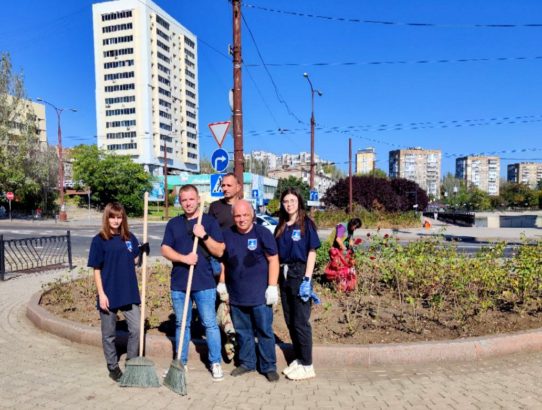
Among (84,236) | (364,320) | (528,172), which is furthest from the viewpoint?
(528,172)

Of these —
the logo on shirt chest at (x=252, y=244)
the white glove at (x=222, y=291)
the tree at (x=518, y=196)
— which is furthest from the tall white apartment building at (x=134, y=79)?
the logo on shirt chest at (x=252, y=244)

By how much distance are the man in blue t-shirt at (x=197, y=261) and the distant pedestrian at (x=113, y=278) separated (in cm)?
41

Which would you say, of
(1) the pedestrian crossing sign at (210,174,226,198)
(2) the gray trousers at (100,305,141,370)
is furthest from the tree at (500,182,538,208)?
(2) the gray trousers at (100,305,141,370)

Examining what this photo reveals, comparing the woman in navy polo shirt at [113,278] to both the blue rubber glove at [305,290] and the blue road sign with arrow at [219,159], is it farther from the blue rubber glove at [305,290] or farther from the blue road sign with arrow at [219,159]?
the blue road sign with arrow at [219,159]

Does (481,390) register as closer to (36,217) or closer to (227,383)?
(227,383)

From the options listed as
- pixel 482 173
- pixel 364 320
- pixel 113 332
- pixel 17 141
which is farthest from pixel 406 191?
pixel 482 173

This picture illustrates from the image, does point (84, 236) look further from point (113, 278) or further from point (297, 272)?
point (297, 272)

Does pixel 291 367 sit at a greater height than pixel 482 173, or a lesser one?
lesser

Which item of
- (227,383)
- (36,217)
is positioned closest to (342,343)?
(227,383)

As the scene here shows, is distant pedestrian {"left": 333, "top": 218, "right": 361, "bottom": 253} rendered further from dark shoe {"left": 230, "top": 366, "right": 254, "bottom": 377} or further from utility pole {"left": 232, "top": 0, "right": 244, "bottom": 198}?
dark shoe {"left": 230, "top": 366, "right": 254, "bottom": 377}

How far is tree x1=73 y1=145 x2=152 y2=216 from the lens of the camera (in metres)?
45.2

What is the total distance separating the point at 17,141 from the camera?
35.2m

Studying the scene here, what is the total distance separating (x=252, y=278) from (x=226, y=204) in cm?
95

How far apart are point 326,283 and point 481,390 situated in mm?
3292
